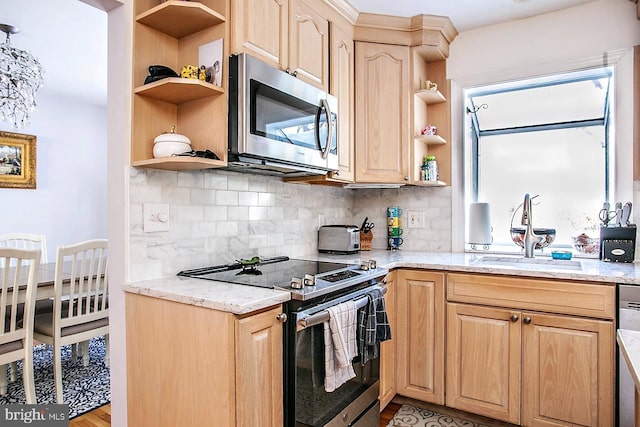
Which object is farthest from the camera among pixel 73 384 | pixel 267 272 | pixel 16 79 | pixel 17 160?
pixel 17 160

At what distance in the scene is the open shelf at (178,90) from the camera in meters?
1.49

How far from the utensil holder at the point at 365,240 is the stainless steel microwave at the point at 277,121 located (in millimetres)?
860

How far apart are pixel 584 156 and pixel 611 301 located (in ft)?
3.88

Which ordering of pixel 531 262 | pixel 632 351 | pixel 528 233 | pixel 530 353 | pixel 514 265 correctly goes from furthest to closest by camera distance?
pixel 528 233, pixel 531 262, pixel 514 265, pixel 530 353, pixel 632 351

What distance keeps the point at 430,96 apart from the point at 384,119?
392mm

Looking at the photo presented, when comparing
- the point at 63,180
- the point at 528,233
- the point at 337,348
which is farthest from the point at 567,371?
the point at 63,180

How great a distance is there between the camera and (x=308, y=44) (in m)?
2.10

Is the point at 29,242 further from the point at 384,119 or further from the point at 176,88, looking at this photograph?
the point at 384,119

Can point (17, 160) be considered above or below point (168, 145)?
above

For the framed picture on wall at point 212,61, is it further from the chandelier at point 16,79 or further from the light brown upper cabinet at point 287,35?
Answer: the chandelier at point 16,79

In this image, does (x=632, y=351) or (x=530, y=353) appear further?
(x=530, y=353)

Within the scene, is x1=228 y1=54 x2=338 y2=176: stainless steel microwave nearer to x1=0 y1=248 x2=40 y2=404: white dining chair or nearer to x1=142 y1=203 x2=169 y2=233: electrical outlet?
x1=142 y1=203 x2=169 y2=233: electrical outlet

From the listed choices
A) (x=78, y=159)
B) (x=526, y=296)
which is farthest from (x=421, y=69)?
(x=78, y=159)

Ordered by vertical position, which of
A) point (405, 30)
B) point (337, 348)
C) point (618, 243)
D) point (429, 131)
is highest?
point (405, 30)
